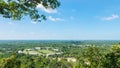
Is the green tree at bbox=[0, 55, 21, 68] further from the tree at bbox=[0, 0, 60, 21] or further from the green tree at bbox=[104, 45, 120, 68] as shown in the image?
the tree at bbox=[0, 0, 60, 21]

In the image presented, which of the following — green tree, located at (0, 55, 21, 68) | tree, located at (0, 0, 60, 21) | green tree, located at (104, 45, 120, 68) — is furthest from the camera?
green tree, located at (0, 55, 21, 68)

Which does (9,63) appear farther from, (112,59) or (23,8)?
(23,8)

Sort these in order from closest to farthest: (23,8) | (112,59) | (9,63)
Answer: (23,8)
(112,59)
(9,63)

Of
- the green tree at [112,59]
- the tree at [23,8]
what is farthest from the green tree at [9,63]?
the tree at [23,8]

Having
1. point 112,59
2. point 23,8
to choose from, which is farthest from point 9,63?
point 23,8

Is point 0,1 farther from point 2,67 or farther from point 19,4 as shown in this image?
point 2,67

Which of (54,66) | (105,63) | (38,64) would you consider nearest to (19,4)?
(105,63)

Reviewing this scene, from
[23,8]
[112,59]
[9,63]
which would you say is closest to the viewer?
[23,8]

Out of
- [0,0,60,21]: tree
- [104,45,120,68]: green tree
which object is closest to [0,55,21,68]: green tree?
[104,45,120,68]: green tree

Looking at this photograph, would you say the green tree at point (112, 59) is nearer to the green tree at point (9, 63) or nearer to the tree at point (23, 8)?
the green tree at point (9, 63)

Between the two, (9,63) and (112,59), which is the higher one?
(112,59)

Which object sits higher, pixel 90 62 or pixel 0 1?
pixel 0 1
